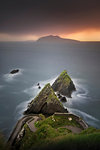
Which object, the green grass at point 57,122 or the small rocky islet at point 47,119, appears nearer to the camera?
the small rocky islet at point 47,119

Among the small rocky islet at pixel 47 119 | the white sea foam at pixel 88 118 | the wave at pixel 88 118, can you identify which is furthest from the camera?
the white sea foam at pixel 88 118

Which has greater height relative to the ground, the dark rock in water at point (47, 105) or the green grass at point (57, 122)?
the dark rock in water at point (47, 105)

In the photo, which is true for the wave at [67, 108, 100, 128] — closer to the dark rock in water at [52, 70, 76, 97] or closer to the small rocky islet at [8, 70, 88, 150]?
the small rocky islet at [8, 70, 88, 150]

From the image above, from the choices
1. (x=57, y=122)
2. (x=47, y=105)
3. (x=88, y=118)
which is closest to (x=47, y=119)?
(x=57, y=122)

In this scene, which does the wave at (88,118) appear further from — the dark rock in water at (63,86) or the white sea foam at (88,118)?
the dark rock in water at (63,86)

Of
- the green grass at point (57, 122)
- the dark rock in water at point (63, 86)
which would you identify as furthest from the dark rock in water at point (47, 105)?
the dark rock in water at point (63, 86)

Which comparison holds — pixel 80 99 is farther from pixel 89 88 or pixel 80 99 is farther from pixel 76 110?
pixel 89 88

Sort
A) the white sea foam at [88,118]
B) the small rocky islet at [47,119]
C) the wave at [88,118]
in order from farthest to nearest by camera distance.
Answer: the white sea foam at [88,118] < the wave at [88,118] < the small rocky islet at [47,119]

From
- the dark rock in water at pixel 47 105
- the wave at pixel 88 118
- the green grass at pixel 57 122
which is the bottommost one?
the wave at pixel 88 118

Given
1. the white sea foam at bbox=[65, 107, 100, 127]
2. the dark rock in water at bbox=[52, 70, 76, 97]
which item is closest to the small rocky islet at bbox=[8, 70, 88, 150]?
the dark rock in water at bbox=[52, 70, 76, 97]

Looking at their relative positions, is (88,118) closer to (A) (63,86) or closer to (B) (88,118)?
(B) (88,118)
